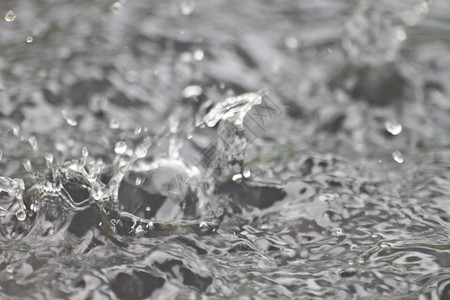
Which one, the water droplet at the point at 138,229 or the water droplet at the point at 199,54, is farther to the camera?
the water droplet at the point at 199,54

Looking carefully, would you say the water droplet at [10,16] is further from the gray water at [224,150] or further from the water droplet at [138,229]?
the water droplet at [138,229]

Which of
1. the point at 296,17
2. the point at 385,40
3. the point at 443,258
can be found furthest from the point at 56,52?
the point at 443,258

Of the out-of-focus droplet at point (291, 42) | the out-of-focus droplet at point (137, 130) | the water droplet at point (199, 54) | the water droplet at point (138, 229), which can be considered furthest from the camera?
the out-of-focus droplet at point (291, 42)

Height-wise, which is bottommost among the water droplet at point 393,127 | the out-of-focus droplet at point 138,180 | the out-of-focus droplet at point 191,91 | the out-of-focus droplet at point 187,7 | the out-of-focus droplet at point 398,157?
the out-of-focus droplet at point 191,91

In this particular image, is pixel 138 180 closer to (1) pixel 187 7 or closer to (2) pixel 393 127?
(2) pixel 393 127

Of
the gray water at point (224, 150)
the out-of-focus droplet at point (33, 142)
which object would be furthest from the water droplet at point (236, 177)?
the out-of-focus droplet at point (33, 142)

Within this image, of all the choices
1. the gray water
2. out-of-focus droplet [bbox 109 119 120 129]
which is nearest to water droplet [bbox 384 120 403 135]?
the gray water
